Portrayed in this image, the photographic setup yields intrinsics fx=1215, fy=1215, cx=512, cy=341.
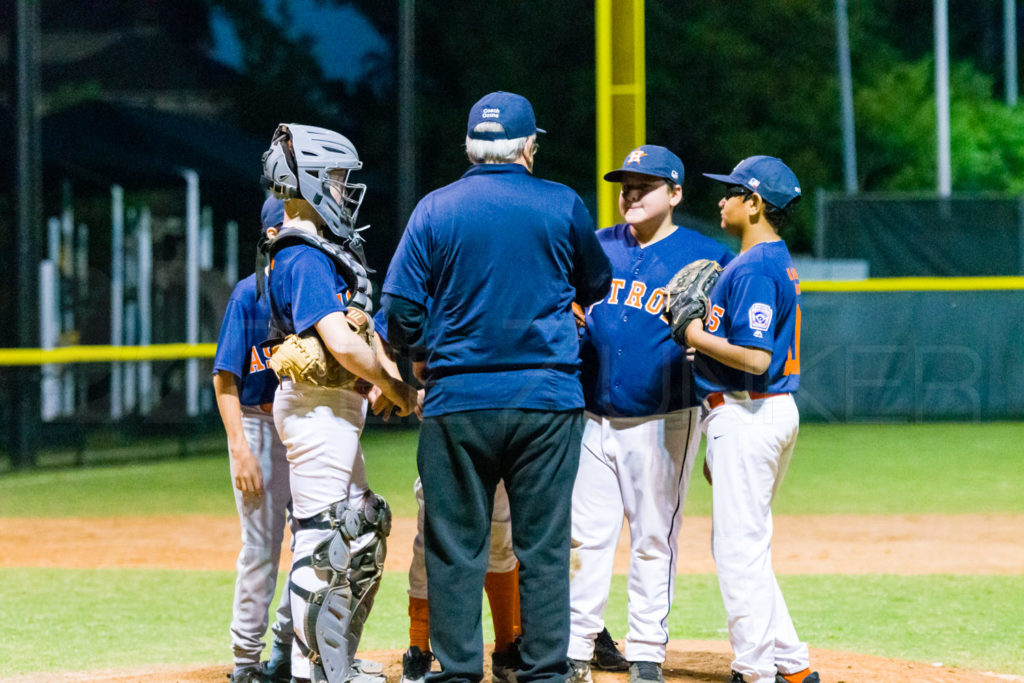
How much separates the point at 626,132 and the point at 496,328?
745cm

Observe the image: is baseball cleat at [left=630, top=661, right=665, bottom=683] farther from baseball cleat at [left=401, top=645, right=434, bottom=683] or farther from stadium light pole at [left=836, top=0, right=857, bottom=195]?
stadium light pole at [left=836, top=0, right=857, bottom=195]

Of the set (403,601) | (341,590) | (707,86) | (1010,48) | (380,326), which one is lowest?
(403,601)

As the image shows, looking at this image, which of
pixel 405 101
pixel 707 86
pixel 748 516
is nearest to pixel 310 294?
pixel 748 516

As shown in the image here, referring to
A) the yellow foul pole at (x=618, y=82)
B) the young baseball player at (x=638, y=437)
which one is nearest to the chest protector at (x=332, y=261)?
the young baseball player at (x=638, y=437)

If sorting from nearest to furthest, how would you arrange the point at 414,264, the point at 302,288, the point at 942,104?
the point at 414,264
the point at 302,288
the point at 942,104

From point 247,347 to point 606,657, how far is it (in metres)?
1.69

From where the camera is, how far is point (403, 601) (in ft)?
20.6

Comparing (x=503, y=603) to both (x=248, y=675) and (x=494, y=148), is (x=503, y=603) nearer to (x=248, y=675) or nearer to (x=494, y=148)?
(x=248, y=675)

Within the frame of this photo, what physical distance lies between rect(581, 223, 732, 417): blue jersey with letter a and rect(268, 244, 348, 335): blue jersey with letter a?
970mm

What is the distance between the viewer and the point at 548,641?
137 inches

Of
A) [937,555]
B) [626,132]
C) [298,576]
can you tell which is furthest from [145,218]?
[298,576]

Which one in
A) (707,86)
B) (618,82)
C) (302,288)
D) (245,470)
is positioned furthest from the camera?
(707,86)

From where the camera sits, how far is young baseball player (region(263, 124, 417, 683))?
3.65 metres

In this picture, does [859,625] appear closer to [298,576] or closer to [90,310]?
[298,576]
